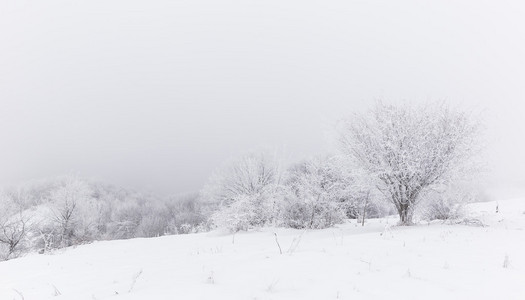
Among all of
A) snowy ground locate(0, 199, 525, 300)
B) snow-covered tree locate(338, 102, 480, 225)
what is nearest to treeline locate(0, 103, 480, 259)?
snow-covered tree locate(338, 102, 480, 225)

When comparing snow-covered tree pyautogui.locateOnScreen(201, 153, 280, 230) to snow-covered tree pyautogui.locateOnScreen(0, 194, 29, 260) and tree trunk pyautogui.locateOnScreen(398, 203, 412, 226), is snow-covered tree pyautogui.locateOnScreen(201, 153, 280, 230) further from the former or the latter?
snow-covered tree pyautogui.locateOnScreen(0, 194, 29, 260)

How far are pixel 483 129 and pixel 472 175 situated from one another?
293 cm

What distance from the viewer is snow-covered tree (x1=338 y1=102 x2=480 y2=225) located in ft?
→ 61.9

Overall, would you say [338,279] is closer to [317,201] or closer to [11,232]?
[317,201]

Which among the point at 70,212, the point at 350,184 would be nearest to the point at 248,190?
the point at 350,184

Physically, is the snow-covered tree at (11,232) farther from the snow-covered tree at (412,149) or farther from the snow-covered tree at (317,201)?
the snow-covered tree at (412,149)

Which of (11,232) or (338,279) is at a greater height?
(338,279)

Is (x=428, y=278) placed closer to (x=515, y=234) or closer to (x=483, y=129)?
(x=515, y=234)

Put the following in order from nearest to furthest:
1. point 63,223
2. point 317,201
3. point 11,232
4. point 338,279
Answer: point 338,279 < point 317,201 < point 11,232 < point 63,223

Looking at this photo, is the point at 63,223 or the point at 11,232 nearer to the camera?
the point at 11,232

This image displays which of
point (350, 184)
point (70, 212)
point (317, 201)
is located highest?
point (350, 184)

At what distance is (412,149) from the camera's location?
62.4 feet

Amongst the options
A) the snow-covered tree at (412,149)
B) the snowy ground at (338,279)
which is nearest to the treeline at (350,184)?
the snow-covered tree at (412,149)

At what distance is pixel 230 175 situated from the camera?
4541cm
